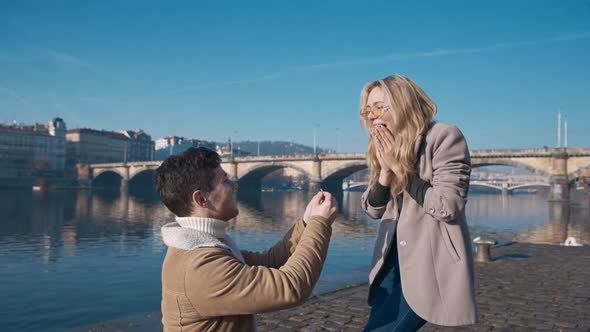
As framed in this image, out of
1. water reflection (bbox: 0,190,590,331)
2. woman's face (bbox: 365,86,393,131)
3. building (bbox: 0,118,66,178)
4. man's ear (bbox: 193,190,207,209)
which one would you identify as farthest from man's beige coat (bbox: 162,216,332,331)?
building (bbox: 0,118,66,178)

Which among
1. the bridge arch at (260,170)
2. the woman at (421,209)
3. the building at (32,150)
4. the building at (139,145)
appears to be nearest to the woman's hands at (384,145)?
the woman at (421,209)

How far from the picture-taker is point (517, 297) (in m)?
6.09

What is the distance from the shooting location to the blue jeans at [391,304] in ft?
6.89

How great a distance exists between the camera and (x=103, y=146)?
109750mm

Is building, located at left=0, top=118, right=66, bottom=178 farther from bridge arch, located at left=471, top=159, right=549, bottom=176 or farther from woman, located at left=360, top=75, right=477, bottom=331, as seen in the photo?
woman, located at left=360, top=75, right=477, bottom=331

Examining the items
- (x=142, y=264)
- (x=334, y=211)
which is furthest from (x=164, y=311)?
(x=142, y=264)

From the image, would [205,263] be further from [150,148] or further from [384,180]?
[150,148]

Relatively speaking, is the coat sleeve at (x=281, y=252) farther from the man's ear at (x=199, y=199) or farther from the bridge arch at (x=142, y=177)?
the bridge arch at (x=142, y=177)

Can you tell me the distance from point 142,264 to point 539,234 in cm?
1749

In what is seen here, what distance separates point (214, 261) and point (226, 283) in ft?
0.26

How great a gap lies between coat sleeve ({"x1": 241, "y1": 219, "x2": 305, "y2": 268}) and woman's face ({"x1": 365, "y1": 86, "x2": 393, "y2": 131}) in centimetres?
54

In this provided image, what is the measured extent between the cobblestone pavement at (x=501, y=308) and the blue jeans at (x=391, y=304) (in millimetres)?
2475

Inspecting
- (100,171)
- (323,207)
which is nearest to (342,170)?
(100,171)

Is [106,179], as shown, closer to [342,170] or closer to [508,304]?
[342,170]
